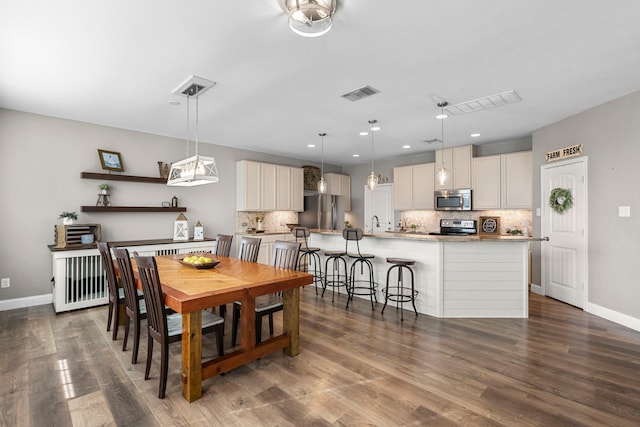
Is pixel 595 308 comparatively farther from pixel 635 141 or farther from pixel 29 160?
pixel 29 160

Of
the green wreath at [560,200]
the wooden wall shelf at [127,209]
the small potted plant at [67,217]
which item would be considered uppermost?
the green wreath at [560,200]

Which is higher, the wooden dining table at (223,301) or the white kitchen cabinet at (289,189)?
the white kitchen cabinet at (289,189)

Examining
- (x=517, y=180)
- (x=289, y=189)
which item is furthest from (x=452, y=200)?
(x=289, y=189)

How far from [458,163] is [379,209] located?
7.52ft

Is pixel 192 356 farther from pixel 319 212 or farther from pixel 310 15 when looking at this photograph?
pixel 319 212

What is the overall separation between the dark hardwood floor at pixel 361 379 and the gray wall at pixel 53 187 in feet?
3.76

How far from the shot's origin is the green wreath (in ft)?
14.8

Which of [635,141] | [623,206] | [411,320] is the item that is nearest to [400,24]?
[411,320]

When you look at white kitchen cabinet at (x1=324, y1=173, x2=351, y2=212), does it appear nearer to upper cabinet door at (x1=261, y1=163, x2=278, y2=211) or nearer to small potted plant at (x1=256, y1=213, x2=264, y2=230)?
upper cabinet door at (x1=261, y1=163, x2=278, y2=211)

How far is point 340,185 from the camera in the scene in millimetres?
8445

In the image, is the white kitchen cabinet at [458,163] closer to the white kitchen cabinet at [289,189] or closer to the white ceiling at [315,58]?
the white ceiling at [315,58]

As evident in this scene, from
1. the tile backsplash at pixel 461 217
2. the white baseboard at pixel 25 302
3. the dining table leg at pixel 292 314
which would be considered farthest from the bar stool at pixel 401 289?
the white baseboard at pixel 25 302

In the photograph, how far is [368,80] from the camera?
10.8 ft

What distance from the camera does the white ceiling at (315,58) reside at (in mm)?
2197
